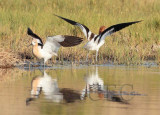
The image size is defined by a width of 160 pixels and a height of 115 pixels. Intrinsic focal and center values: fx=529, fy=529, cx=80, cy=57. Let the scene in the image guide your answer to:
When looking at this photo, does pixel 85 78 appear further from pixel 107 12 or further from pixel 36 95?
pixel 107 12

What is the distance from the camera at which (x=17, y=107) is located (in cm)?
677

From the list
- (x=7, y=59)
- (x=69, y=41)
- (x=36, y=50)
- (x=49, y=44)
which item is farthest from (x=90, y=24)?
(x=7, y=59)

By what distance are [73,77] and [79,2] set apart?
10.1m

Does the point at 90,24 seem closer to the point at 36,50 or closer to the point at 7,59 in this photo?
the point at 36,50

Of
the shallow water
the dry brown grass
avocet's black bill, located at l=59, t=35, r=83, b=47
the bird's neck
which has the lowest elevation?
the shallow water

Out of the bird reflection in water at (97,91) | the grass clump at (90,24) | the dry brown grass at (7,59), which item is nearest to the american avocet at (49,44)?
the dry brown grass at (7,59)

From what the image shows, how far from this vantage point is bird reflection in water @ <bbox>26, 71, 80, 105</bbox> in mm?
7433

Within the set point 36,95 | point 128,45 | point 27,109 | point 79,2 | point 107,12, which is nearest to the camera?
point 27,109

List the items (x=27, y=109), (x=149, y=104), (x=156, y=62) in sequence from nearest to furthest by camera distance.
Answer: (x=27, y=109) < (x=149, y=104) < (x=156, y=62)

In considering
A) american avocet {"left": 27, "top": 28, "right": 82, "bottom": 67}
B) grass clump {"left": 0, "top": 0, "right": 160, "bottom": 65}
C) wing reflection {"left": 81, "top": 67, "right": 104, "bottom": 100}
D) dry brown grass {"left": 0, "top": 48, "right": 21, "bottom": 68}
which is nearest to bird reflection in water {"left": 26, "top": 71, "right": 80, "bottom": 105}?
wing reflection {"left": 81, "top": 67, "right": 104, "bottom": 100}

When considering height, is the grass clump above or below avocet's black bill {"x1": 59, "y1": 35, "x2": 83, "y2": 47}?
above

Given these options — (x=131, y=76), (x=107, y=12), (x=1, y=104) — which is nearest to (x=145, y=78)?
(x=131, y=76)

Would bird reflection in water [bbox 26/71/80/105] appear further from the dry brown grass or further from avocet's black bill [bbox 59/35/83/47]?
avocet's black bill [bbox 59/35/83/47]

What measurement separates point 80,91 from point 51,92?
464mm
